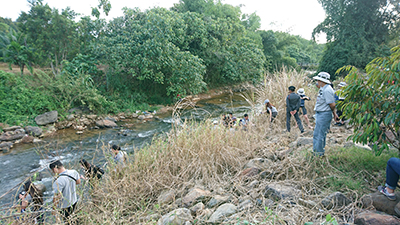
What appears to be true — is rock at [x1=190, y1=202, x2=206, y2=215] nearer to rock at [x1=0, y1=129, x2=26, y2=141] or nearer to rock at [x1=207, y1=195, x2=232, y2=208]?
rock at [x1=207, y1=195, x2=232, y2=208]

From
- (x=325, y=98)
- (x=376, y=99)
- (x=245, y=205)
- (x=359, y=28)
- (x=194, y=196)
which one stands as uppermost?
(x=359, y=28)

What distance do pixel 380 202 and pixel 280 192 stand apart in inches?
42.1

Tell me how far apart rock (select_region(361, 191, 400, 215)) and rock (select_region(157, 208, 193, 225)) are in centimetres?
210

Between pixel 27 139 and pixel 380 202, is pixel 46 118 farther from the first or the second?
pixel 380 202

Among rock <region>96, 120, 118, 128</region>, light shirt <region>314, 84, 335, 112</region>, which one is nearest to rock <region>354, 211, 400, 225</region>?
light shirt <region>314, 84, 335, 112</region>

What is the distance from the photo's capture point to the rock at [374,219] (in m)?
2.32

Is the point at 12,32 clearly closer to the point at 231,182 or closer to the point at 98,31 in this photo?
the point at 98,31

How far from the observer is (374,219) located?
238 cm

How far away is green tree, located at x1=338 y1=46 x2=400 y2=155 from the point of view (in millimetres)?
2736

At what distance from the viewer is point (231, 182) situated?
12.8ft

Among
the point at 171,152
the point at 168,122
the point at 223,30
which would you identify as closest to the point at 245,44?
the point at 223,30

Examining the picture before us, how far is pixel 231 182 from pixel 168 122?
307 inches

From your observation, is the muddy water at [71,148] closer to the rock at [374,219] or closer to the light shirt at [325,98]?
the light shirt at [325,98]

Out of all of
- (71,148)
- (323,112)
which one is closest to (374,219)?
(323,112)
